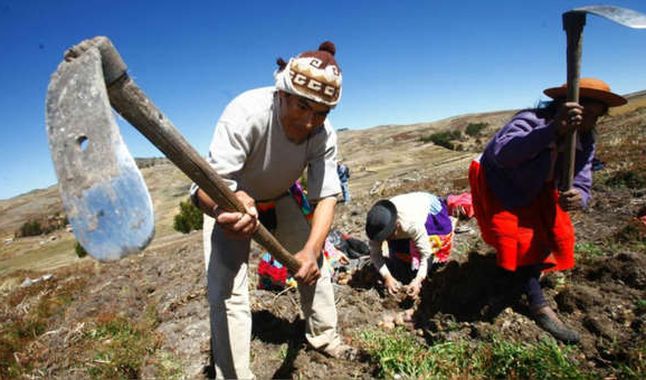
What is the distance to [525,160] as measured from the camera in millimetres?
2598

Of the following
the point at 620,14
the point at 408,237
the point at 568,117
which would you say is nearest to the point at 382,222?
the point at 408,237

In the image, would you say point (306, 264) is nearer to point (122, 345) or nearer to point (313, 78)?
point (313, 78)

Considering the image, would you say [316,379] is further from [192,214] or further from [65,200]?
[192,214]

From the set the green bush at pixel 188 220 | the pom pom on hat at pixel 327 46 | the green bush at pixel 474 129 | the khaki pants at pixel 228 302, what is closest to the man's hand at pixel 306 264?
the khaki pants at pixel 228 302

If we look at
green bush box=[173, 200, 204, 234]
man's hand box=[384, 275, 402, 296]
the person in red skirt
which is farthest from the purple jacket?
green bush box=[173, 200, 204, 234]

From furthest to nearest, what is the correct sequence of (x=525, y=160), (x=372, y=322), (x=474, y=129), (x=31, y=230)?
(x=474, y=129), (x=31, y=230), (x=372, y=322), (x=525, y=160)

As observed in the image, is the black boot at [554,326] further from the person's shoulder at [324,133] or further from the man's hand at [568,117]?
the person's shoulder at [324,133]

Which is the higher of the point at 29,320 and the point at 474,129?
the point at 29,320

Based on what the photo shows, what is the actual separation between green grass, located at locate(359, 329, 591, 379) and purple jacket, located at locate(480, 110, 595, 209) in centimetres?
104

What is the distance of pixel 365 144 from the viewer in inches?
3113

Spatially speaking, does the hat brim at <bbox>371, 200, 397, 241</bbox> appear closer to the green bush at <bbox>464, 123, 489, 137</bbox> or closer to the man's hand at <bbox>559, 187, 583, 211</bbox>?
the man's hand at <bbox>559, 187, 583, 211</bbox>

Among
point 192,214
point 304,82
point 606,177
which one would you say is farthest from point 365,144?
point 304,82

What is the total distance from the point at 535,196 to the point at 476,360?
130cm

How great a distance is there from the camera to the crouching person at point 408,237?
12.4 ft
